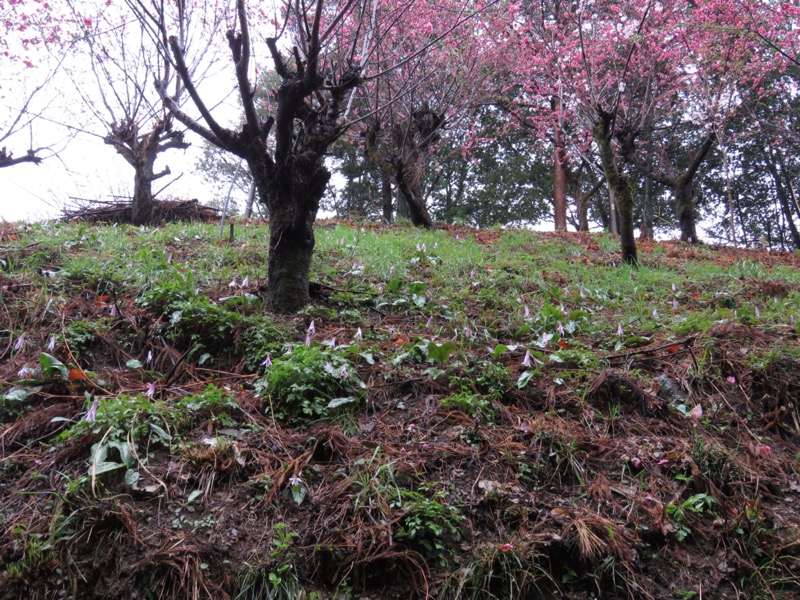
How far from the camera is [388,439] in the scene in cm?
250

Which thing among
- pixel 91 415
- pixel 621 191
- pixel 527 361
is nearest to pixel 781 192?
pixel 621 191

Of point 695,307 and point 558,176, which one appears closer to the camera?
point 695,307

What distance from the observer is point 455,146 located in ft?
48.1

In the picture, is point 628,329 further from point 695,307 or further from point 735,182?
point 735,182

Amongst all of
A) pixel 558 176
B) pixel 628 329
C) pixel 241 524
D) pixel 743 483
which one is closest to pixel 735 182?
pixel 558 176

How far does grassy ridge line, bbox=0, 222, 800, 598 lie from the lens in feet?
6.10

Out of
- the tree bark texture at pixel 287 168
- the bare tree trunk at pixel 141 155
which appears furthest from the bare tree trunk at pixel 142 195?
the tree bark texture at pixel 287 168

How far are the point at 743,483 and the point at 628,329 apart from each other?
1.67 meters

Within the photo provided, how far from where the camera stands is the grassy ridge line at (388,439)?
1.86 metres

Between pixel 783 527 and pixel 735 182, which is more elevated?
pixel 735 182

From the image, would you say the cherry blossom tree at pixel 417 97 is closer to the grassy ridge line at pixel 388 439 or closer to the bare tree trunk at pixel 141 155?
the bare tree trunk at pixel 141 155

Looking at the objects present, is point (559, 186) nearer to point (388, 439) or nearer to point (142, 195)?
point (142, 195)

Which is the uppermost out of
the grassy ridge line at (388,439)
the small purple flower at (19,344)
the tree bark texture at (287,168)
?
the tree bark texture at (287,168)

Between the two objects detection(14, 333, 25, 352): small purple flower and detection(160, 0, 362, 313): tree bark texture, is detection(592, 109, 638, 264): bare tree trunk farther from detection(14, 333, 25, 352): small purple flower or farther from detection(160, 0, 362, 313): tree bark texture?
detection(14, 333, 25, 352): small purple flower
